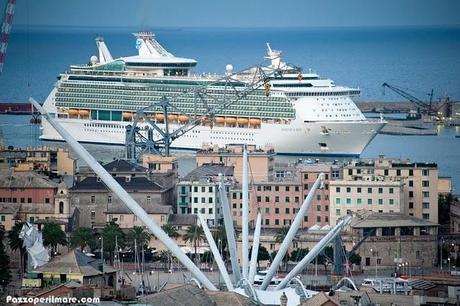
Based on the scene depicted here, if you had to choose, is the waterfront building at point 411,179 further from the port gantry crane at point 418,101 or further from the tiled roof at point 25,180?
the port gantry crane at point 418,101

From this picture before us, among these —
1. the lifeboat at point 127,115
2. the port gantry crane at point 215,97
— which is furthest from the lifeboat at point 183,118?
the lifeboat at point 127,115

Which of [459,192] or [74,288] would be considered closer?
[74,288]

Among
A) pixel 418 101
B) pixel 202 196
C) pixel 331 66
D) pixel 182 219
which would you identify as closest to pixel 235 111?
pixel 418 101

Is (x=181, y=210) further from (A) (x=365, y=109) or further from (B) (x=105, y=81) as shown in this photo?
(A) (x=365, y=109)

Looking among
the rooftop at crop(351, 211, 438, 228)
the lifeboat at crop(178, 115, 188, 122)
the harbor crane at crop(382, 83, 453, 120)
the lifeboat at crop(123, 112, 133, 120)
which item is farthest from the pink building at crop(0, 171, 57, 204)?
the harbor crane at crop(382, 83, 453, 120)

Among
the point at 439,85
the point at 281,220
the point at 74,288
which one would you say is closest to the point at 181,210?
the point at 281,220

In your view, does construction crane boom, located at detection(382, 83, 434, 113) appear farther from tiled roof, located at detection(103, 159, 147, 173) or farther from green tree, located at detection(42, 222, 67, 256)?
green tree, located at detection(42, 222, 67, 256)
